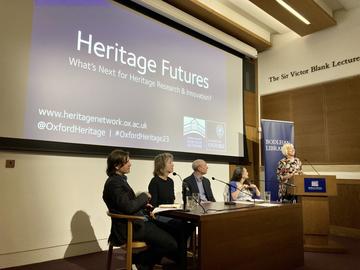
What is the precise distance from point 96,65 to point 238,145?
3046mm

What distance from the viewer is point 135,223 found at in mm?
2424

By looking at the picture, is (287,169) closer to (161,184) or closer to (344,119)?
(344,119)

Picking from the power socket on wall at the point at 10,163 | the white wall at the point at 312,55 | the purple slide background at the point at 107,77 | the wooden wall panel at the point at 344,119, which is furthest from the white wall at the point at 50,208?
the white wall at the point at 312,55

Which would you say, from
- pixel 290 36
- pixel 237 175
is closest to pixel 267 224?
pixel 237 175

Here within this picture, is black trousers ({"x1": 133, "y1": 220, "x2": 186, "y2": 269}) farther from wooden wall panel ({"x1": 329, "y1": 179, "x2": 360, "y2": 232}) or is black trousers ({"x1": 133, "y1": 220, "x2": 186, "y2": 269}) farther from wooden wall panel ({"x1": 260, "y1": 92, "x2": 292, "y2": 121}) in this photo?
wooden wall panel ({"x1": 260, "y1": 92, "x2": 292, "y2": 121})

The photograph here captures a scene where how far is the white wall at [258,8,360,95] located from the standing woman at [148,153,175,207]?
3.95 metres

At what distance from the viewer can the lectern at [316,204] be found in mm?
3824

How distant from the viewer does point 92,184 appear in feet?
12.3

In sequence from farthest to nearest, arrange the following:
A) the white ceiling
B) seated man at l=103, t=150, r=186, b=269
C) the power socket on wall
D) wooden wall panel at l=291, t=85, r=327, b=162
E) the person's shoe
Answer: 1. wooden wall panel at l=291, t=85, r=327, b=162
2. the white ceiling
3. the power socket on wall
4. the person's shoe
5. seated man at l=103, t=150, r=186, b=269

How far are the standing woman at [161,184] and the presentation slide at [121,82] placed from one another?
104 cm

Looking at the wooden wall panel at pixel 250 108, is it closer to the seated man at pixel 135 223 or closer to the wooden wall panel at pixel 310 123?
the wooden wall panel at pixel 310 123

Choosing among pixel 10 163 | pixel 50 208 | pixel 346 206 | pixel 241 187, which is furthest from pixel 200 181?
pixel 346 206

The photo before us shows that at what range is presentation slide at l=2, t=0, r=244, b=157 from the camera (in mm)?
3336

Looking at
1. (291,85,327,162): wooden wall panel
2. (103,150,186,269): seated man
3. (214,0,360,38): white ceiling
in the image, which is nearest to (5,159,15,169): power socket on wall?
(103,150,186,269): seated man
